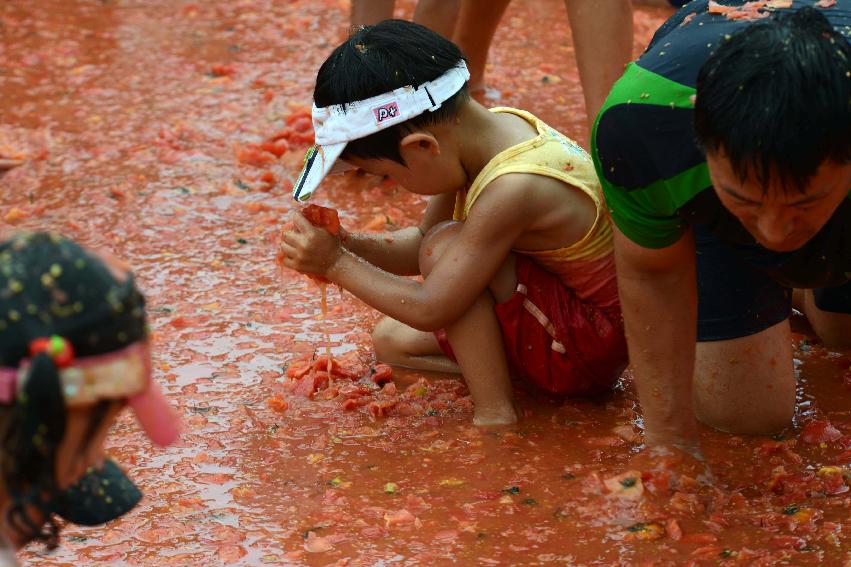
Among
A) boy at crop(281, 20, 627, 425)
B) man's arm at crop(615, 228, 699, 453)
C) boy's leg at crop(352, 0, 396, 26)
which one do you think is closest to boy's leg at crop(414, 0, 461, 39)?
boy's leg at crop(352, 0, 396, 26)

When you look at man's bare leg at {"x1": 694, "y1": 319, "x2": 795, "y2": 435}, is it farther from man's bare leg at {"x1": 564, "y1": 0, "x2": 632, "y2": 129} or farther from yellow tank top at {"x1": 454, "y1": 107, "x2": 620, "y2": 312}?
man's bare leg at {"x1": 564, "y1": 0, "x2": 632, "y2": 129}

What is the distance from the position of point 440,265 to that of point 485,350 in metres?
0.26

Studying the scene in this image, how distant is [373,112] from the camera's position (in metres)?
2.88

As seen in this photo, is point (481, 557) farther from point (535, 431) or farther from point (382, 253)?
point (382, 253)

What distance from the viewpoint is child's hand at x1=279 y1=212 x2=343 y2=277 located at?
3.01 metres

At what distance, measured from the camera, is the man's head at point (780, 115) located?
1.96m

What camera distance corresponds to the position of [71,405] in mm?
1448

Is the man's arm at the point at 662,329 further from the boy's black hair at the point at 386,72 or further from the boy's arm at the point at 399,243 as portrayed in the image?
the boy's arm at the point at 399,243

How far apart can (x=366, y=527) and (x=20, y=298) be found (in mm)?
1319

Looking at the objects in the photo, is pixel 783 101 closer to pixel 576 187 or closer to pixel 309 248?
pixel 576 187

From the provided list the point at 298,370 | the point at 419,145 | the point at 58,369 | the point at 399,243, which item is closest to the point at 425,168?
the point at 419,145

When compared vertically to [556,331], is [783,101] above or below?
above

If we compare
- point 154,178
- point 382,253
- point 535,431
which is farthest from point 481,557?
point 154,178

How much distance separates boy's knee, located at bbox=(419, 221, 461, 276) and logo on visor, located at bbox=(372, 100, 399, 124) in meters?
0.34
